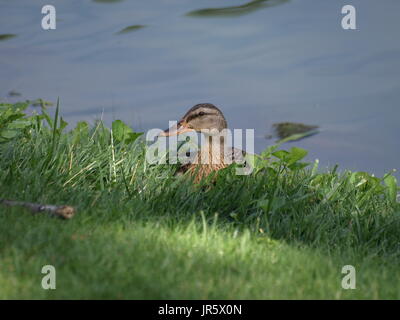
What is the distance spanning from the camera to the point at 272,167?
7328 millimetres

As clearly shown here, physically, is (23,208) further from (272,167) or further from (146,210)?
(272,167)

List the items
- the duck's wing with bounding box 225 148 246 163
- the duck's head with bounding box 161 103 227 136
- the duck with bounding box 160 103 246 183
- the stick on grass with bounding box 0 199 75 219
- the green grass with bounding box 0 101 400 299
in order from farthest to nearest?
the duck's head with bounding box 161 103 227 136 < the duck's wing with bounding box 225 148 246 163 < the duck with bounding box 160 103 246 183 < the stick on grass with bounding box 0 199 75 219 < the green grass with bounding box 0 101 400 299

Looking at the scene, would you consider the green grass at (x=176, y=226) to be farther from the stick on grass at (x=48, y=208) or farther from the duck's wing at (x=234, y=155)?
the duck's wing at (x=234, y=155)

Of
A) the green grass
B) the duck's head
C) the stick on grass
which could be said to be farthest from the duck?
the stick on grass

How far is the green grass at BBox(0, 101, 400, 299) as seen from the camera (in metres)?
3.88

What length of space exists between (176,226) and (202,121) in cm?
304

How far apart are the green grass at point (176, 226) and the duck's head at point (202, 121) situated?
0.59 metres

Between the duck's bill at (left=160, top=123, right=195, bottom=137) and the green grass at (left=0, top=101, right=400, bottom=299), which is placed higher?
the duck's bill at (left=160, top=123, right=195, bottom=137)

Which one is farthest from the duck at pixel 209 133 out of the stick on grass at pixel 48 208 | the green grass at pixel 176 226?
the stick on grass at pixel 48 208

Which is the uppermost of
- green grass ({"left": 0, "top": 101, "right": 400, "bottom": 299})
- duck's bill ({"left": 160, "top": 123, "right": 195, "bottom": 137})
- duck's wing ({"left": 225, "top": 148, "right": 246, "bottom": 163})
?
duck's bill ({"left": 160, "top": 123, "right": 195, "bottom": 137})

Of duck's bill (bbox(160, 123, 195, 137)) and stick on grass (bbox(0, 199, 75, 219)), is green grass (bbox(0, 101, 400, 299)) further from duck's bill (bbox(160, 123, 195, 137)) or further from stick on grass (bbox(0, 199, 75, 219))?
duck's bill (bbox(160, 123, 195, 137))

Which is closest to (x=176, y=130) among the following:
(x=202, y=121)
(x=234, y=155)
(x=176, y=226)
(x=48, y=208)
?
(x=202, y=121)

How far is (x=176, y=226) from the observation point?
496 cm
